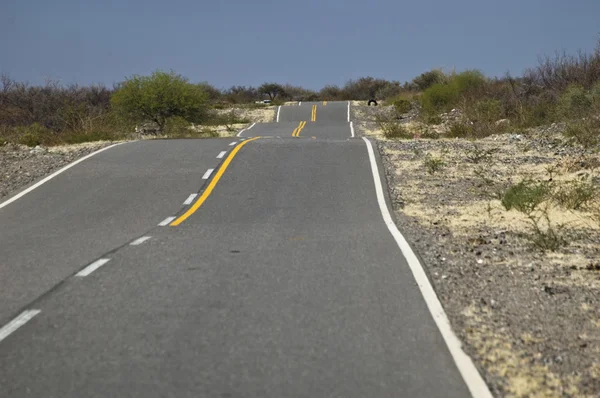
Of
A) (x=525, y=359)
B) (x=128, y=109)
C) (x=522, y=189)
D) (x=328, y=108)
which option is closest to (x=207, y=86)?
(x=328, y=108)

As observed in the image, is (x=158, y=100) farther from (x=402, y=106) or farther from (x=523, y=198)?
(x=523, y=198)

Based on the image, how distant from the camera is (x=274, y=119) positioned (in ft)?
205

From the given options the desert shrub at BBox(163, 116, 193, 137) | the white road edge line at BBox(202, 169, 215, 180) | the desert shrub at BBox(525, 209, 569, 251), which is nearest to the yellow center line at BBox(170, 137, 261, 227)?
the white road edge line at BBox(202, 169, 215, 180)

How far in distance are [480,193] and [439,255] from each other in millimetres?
7190

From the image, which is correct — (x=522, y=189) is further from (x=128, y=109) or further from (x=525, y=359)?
(x=128, y=109)

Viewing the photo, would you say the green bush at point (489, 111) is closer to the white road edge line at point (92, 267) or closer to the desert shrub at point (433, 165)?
the desert shrub at point (433, 165)

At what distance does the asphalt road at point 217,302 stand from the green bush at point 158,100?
31.2 metres

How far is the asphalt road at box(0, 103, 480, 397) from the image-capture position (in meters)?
5.68

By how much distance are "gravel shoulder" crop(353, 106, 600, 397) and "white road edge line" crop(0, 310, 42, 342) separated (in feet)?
12.4

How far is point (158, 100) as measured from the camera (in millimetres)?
47844

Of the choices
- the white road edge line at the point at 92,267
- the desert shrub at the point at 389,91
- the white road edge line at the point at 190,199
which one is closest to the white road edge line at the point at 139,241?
the white road edge line at the point at 92,267

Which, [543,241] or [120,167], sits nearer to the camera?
[543,241]

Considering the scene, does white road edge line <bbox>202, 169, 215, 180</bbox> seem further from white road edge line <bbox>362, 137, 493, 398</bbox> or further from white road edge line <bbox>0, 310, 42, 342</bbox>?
white road edge line <bbox>0, 310, 42, 342</bbox>

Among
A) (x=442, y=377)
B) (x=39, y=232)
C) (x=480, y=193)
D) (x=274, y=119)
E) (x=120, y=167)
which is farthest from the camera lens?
(x=274, y=119)
